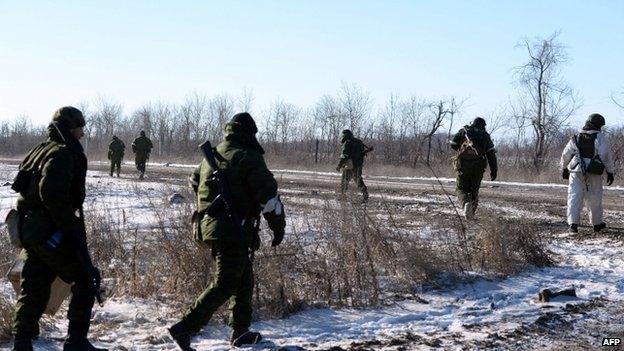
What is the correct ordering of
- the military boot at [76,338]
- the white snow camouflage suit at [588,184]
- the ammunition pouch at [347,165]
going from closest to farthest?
the military boot at [76,338] → the white snow camouflage suit at [588,184] → the ammunition pouch at [347,165]

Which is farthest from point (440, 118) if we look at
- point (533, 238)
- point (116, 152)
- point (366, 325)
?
point (366, 325)

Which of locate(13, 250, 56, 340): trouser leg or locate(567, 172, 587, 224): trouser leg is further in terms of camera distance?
locate(567, 172, 587, 224): trouser leg

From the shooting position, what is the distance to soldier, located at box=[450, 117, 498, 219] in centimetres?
1046

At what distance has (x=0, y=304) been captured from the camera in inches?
202

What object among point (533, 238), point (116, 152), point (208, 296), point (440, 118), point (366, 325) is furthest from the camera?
point (440, 118)

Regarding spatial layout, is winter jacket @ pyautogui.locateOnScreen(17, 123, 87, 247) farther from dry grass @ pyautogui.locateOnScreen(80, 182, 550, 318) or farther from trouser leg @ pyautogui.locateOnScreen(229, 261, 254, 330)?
dry grass @ pyautogui.locateOnScreen(80, 182, 550, 318)

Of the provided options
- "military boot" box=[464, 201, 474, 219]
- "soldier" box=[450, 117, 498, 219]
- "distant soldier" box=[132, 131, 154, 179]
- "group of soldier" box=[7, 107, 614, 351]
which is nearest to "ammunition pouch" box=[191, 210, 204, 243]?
"group of soldier" box=[7, 107, 614, 351]

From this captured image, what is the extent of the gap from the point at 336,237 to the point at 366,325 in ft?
5.27

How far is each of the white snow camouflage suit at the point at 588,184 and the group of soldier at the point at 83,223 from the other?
21.0 ft

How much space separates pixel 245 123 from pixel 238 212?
638 millimetres

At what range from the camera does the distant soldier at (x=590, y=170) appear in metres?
9.67

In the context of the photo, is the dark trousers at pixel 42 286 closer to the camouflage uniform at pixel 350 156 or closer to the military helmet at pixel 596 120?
the military helmet at pixel 596 120

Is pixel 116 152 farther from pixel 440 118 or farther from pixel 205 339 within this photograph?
pixel 440 118

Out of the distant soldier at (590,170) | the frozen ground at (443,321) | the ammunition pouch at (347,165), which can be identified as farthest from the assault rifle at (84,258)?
the ammunition pouch at (347,165)
